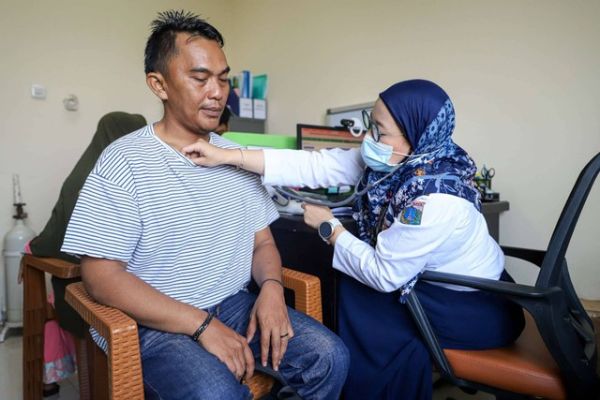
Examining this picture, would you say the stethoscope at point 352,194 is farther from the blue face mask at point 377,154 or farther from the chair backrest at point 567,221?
the chair backrest at point 567,221

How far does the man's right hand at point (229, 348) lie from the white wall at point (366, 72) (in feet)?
4.80

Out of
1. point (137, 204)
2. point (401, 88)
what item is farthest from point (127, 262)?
point (401, 88)

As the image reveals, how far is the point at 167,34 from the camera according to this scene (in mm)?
1077

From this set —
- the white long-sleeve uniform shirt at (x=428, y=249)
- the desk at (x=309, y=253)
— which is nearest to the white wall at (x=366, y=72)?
the desk at (x=309, y=253)

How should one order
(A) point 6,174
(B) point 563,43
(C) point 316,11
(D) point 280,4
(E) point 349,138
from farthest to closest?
(D) point 280,4 < (C) point 316,11 < (A) point 6,174 < (E) point 349,138 < (B) point 563,43

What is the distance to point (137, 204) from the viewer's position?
0.97 m

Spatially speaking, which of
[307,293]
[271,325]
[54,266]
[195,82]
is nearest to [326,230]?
[307,293]

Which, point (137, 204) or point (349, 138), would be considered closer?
point (137, 204)

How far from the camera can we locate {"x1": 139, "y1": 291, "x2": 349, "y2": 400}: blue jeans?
87 centimetres

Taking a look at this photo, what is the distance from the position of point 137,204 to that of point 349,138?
126 centimetres

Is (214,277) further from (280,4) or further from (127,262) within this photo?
(280,4)

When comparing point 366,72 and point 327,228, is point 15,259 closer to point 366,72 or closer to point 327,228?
point 327,228

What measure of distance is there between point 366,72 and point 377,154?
144 cm

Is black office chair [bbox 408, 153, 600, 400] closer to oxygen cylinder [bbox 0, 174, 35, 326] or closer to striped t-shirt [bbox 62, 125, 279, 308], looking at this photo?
striped t-shirt [bbox 62, 125, 279, 308]
